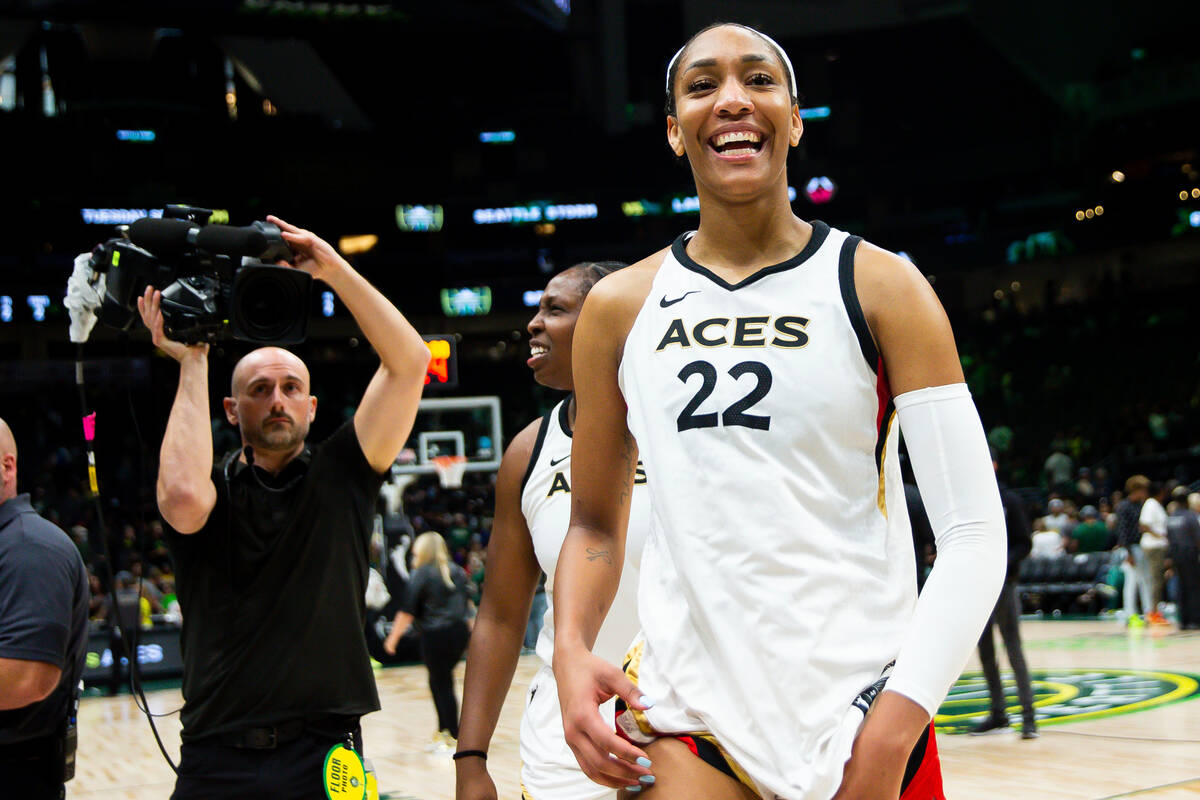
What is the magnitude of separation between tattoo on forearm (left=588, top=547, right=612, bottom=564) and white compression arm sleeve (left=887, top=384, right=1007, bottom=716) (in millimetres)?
453

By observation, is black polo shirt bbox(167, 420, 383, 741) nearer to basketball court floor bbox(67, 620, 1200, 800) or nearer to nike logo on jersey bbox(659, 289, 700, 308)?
nike logo on jersey bbox(659, 289, 700, 308)

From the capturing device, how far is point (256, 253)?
2.99 m

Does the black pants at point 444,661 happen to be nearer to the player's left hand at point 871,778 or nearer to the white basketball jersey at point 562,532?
the white basketball jersey at point 562,532

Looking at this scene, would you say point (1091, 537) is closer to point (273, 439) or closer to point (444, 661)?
point (444, 661)

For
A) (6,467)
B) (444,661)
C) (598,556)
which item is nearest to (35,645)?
(6,467)

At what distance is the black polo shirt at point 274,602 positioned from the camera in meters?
2.97

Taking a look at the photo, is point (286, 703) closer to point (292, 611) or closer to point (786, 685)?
point (292, 611)

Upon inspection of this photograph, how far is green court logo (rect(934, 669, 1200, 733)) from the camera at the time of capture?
→ 8.70 metres

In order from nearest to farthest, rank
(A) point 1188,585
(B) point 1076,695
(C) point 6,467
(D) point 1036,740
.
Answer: (C) point 6,467
(D) point 1036,740
(B) point 1076,695
(A) point 1188,585

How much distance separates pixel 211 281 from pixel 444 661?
6162 millimetres

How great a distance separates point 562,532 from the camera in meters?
2.73

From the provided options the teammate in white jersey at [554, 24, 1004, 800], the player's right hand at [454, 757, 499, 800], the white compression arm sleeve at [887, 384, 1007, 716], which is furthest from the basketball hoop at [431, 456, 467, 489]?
the white compression arm sleeve at [887, 384, 1007, 716]

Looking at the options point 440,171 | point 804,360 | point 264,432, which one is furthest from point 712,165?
point 440,171

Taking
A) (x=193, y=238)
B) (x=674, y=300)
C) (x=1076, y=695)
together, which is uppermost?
(x=193, y=238)
